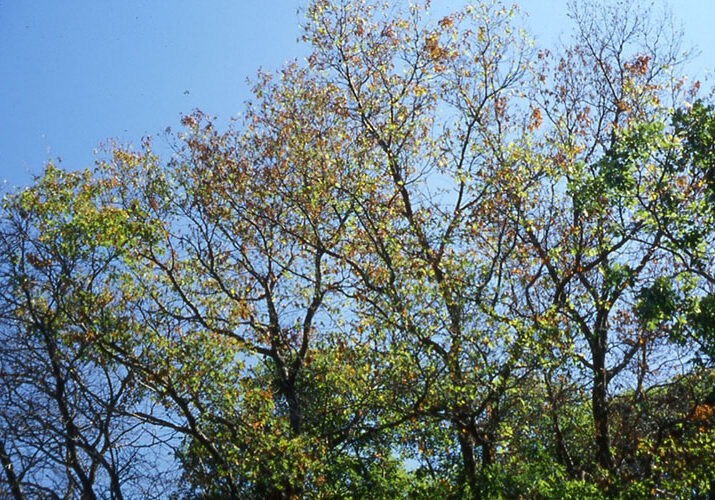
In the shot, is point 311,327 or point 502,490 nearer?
point 502,490

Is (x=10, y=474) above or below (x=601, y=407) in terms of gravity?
above

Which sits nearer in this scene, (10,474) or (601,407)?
(10,474)

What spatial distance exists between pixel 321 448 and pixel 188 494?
358 centimetres

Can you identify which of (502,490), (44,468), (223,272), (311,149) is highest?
(311,149)

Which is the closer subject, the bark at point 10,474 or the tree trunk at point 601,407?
the bark at point 10,474

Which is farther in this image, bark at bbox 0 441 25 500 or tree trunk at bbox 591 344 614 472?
tree trunk at bbox 591 344 614 472

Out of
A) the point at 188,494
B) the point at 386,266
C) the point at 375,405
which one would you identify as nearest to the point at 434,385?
the point at 375,405

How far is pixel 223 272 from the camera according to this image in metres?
17.7

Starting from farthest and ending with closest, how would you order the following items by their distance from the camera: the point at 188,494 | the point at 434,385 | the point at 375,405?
1. the point at 188,494
2. the point at 375,405
3. the point at 434,385

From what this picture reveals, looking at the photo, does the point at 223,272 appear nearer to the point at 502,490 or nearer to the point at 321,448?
the point at 321,448

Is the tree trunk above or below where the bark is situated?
below

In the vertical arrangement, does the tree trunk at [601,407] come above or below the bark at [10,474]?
below

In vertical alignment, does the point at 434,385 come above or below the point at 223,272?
below

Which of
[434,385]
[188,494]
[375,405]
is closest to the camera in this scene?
[434,385]
